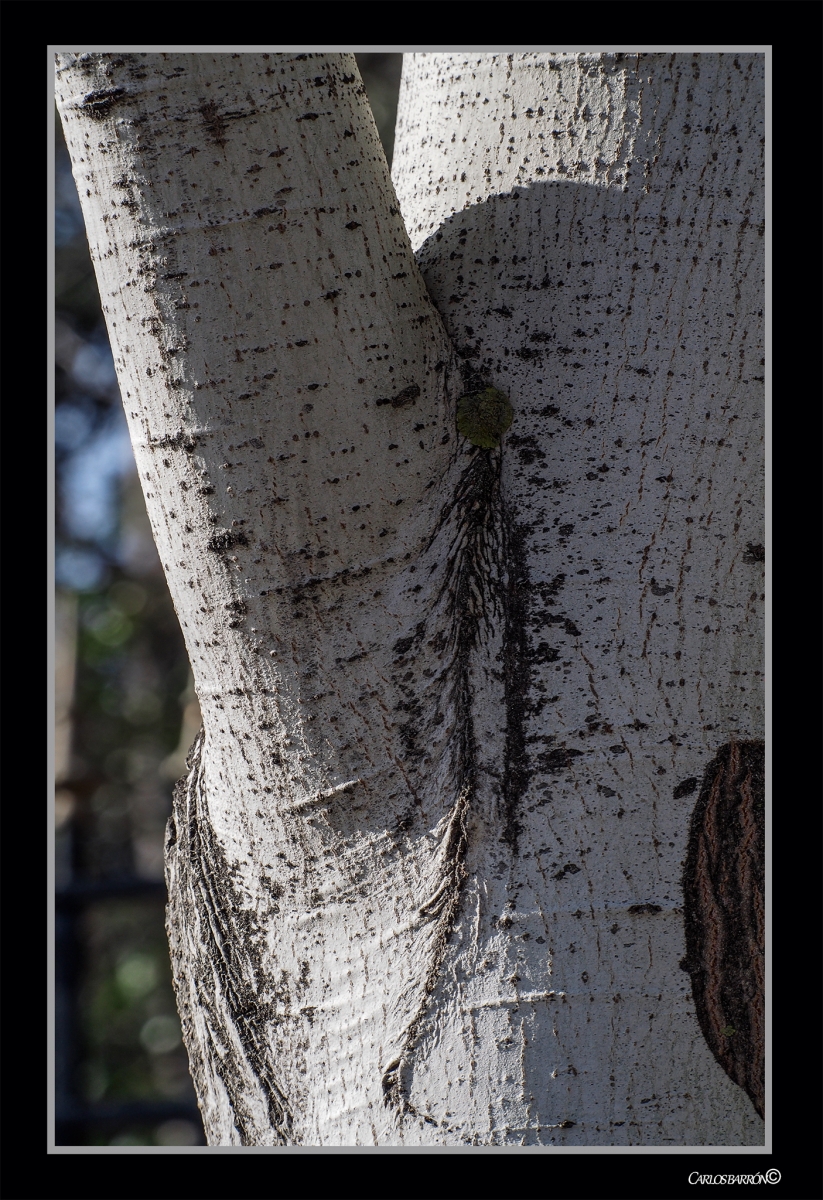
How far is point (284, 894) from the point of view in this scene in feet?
3.01

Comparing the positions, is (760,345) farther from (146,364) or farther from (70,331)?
(70,331)

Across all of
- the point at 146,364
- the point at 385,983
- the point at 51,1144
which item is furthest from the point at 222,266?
the point at 51,1144

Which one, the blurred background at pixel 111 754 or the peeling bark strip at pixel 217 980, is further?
the blurred background at pixel 111 754

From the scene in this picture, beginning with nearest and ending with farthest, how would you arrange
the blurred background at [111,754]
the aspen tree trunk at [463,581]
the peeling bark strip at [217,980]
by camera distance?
the aspen tree trunk at [463,581] → the peeling bark strip at [217,980] → the blurred background at [111,754]

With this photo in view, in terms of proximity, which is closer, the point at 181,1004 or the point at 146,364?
the point at 146,364

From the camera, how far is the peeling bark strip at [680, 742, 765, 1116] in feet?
2.77

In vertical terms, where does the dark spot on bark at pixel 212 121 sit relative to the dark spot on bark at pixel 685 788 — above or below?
above

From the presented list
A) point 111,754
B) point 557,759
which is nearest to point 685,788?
point 557,759

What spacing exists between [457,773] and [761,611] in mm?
341

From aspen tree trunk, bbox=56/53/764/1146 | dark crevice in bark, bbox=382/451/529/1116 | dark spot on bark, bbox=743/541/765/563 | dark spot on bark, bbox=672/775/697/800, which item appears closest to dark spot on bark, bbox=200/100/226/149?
aspen tree trunk, bbox=56/53/764/1146

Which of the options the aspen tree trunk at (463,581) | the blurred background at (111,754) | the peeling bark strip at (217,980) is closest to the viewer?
the aspen tree trunk at (463,581)

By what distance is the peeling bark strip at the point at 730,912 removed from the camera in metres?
0.84

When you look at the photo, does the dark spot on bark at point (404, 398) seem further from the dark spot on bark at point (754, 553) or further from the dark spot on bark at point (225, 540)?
the dark spot on bark at point (754, 553)

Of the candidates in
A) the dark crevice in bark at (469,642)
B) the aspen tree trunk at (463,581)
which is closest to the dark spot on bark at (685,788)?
the aspen tree trunk at (463,581)
